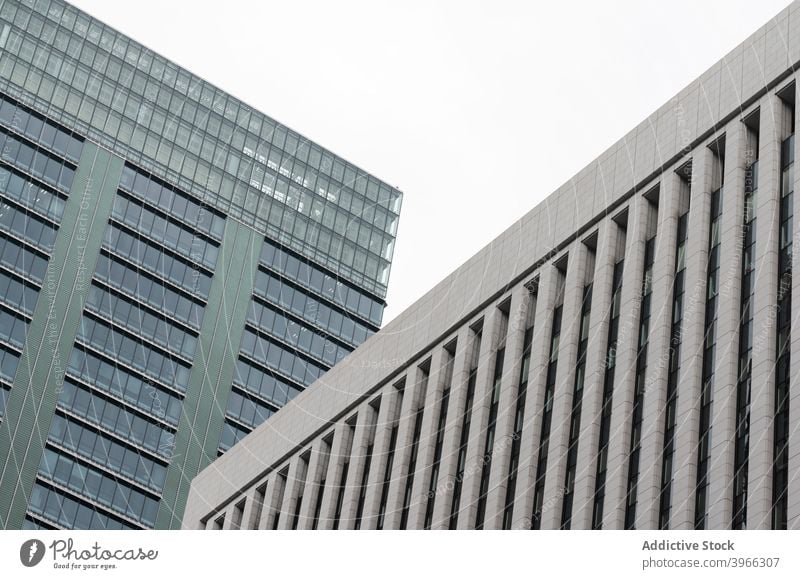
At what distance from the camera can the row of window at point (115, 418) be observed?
116 metres

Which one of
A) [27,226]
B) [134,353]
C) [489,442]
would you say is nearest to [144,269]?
[134,353]

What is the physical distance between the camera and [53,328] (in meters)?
117

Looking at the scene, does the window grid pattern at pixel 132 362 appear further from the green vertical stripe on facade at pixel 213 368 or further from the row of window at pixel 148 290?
the green vertical stripe on facade at pixel 213 368

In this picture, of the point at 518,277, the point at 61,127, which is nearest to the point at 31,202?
the point at 61,127

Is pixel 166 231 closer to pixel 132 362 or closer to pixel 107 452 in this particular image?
pixel 132 362

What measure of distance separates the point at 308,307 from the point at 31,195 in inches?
1005

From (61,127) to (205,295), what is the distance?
57.2 ft

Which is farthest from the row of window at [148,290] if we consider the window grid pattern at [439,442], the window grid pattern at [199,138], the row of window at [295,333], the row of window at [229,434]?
the window grid pattern at [439,442]

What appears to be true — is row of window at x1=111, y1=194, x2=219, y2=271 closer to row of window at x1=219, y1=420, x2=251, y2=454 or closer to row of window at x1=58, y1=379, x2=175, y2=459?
row of window at x1=219, y1=420, x2=251, y2=454

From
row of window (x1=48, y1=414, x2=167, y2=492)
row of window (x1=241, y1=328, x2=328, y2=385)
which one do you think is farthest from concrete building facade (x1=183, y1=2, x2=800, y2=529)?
row of window (x1=241, y1=328, x2=328, y2=385)

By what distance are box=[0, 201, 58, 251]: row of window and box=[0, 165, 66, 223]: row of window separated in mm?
635

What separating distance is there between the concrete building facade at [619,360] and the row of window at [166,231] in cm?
5204

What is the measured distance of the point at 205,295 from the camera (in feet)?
417
